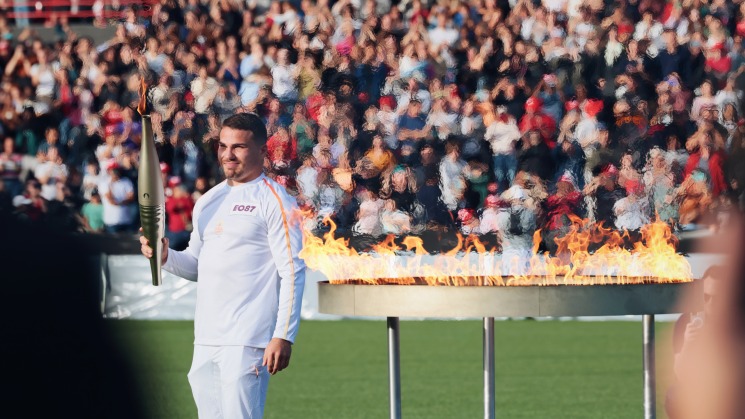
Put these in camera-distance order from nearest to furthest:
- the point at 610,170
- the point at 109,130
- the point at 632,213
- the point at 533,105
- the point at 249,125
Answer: the point at 249,125 < the point at 632,213 < the point at 610,170 < the point at 533,105 < the point at 109,130

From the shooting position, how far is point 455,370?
43.3 feet

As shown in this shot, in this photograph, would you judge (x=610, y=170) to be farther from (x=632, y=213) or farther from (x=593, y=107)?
(x=593, y=107)

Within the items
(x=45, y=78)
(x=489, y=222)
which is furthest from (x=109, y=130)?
(x=489, y=222)

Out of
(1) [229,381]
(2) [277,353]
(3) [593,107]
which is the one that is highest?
(3) [593,107]

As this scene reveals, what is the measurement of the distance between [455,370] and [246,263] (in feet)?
26.2

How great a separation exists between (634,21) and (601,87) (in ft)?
4.12

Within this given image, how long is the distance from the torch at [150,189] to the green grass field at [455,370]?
3.92 meters

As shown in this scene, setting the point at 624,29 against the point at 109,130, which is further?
the point at 109,130

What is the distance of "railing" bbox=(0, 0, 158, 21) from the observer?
2231cm

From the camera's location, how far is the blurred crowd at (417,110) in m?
16.4

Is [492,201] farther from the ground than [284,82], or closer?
closer

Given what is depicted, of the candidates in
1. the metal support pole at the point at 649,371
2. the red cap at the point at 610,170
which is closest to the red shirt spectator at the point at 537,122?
the red cap at the point at 610,170

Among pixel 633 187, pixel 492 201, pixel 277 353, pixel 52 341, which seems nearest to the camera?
pixel 52 341

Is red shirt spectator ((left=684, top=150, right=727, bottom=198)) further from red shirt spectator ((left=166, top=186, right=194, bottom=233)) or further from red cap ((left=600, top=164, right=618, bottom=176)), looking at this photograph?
red shirt spectator ((left=166, top=186, right=194, bottom=233))
